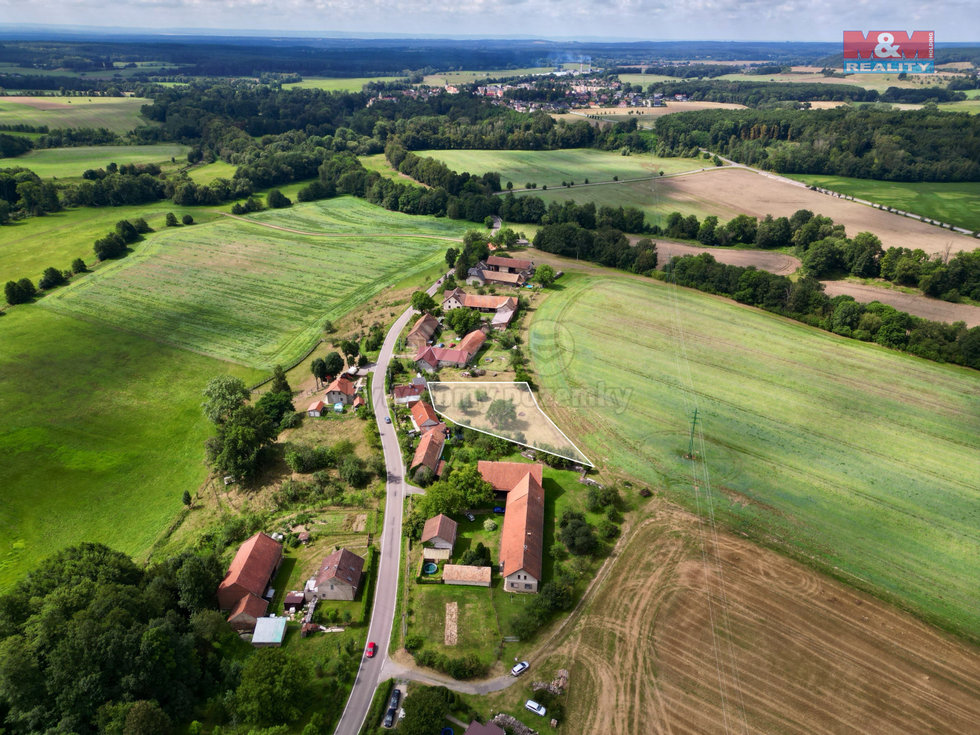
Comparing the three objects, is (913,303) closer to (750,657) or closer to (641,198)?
(641,198)

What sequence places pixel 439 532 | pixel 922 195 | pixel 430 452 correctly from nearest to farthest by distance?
pixel 439 532 → pixel 430 452 → pixel 922 195

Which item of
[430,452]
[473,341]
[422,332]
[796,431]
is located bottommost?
[430,452]

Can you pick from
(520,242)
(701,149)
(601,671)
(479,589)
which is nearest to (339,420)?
(479,589)

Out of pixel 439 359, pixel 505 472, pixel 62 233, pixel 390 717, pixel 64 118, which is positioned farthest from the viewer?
pixel 64 118

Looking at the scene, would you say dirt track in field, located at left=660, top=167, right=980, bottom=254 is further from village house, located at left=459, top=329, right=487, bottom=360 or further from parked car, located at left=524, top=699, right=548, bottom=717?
parked car, located at left=524, top=699, right=548, bottom=717

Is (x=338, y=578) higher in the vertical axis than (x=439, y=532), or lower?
lower

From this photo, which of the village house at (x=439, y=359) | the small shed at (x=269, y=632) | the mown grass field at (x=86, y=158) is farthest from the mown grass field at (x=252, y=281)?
the mown grass field at (x=86, y=158)

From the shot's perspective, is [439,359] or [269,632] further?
[439,359]

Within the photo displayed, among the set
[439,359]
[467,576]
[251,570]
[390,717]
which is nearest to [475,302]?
[439,359]
